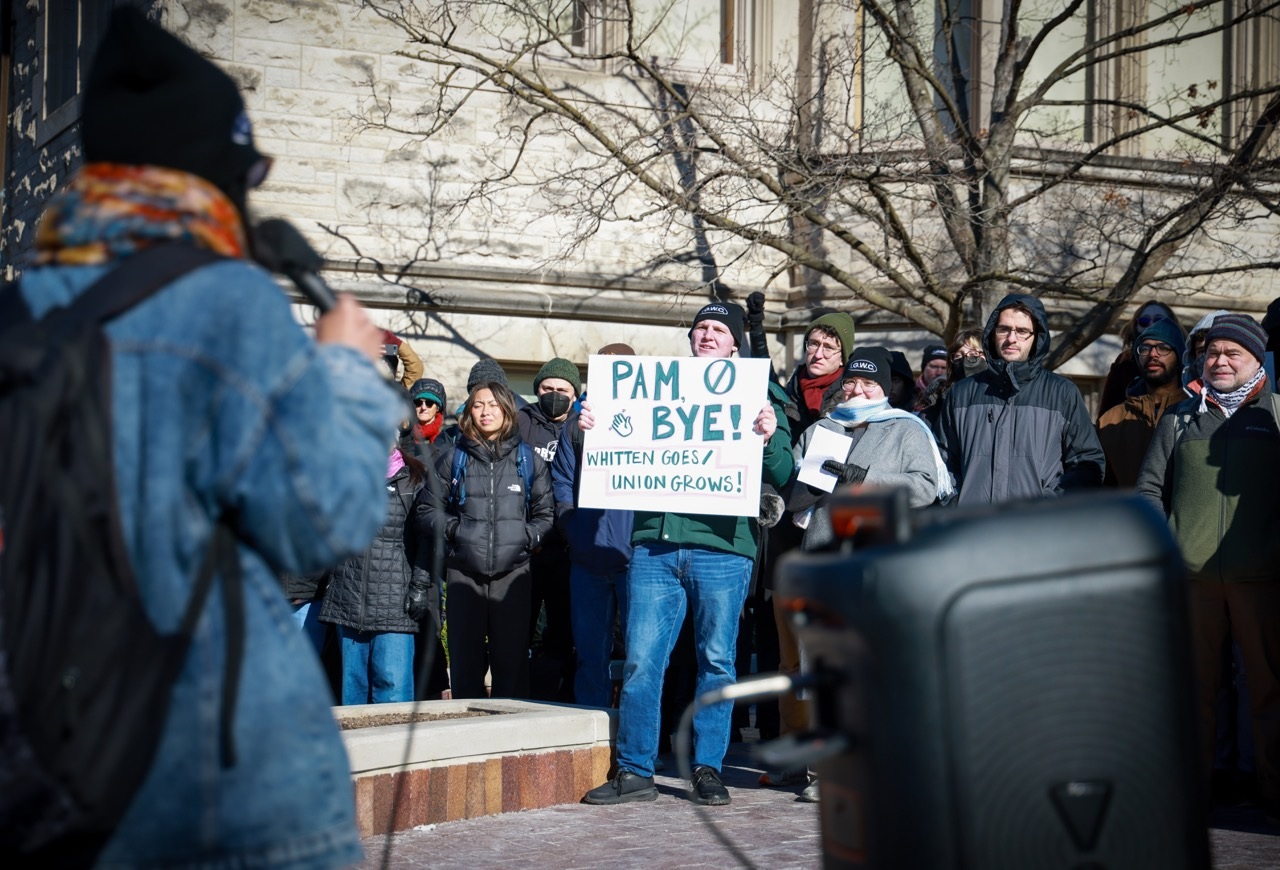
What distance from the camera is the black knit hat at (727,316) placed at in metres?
7.30

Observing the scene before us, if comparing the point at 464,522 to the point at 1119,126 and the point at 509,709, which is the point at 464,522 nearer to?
the point at 509,709

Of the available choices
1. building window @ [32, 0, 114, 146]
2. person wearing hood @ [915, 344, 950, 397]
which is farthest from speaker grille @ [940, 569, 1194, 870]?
building window @ [32, 0, 114, 146]

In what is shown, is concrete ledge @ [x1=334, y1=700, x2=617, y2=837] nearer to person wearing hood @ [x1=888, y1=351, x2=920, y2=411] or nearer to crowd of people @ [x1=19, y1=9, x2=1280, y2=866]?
crowd of people @ [x1=19, y1=9, x2=1280, y2=866]

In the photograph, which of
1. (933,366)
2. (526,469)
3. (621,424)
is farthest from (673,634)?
(933,366)

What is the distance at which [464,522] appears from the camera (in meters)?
8.36

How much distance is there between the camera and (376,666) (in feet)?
26.8

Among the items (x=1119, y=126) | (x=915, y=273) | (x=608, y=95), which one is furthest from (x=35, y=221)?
(x=1119, y=126)

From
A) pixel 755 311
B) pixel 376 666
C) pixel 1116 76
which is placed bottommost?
pixel 376 666

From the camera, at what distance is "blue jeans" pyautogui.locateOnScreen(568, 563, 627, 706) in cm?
807

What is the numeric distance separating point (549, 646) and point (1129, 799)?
22.4 ft

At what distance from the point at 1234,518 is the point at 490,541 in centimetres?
392

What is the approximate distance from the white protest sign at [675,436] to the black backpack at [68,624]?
4753mm

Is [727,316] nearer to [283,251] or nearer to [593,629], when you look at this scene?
[593,629]

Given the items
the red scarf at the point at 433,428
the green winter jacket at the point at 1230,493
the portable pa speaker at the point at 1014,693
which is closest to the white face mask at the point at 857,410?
the green winter jacket at the point at 1230,493
